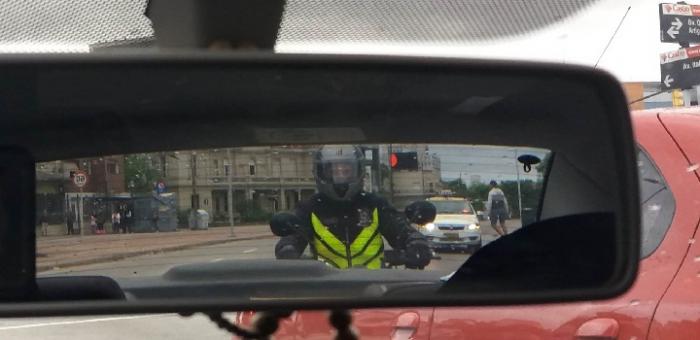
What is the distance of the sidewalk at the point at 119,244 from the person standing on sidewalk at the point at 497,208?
56 centimetres

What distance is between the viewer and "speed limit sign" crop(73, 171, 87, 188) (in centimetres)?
194

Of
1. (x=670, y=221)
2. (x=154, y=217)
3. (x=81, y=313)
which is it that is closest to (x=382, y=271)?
(x=154, y=217)

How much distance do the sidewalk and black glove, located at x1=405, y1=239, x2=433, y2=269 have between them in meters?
0.36

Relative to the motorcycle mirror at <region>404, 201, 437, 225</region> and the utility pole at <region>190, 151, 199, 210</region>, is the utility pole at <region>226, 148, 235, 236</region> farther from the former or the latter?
the motorcycle mirror at <region>404, 201, 437, 225</region>

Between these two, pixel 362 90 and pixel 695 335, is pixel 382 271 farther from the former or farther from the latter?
pixel 695 335

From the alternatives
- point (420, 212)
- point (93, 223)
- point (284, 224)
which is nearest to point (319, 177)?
point (284, 224)

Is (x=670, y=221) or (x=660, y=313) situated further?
(x=670, y=221)

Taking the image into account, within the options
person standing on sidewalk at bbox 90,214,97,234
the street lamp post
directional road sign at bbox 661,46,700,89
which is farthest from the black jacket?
directional road sign at bbox 661,46,700,89

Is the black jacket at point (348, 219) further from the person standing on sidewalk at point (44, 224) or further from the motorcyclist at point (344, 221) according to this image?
the person standing on sidewalk at point (44, 224)

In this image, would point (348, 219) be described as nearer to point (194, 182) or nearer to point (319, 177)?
point (319, 177)

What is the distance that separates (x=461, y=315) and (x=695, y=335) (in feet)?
2.54

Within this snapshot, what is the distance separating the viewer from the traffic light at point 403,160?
2035 mm

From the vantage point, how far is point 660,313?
9.79 feet

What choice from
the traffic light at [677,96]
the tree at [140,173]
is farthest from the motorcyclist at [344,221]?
the traffic light at [677,96]
